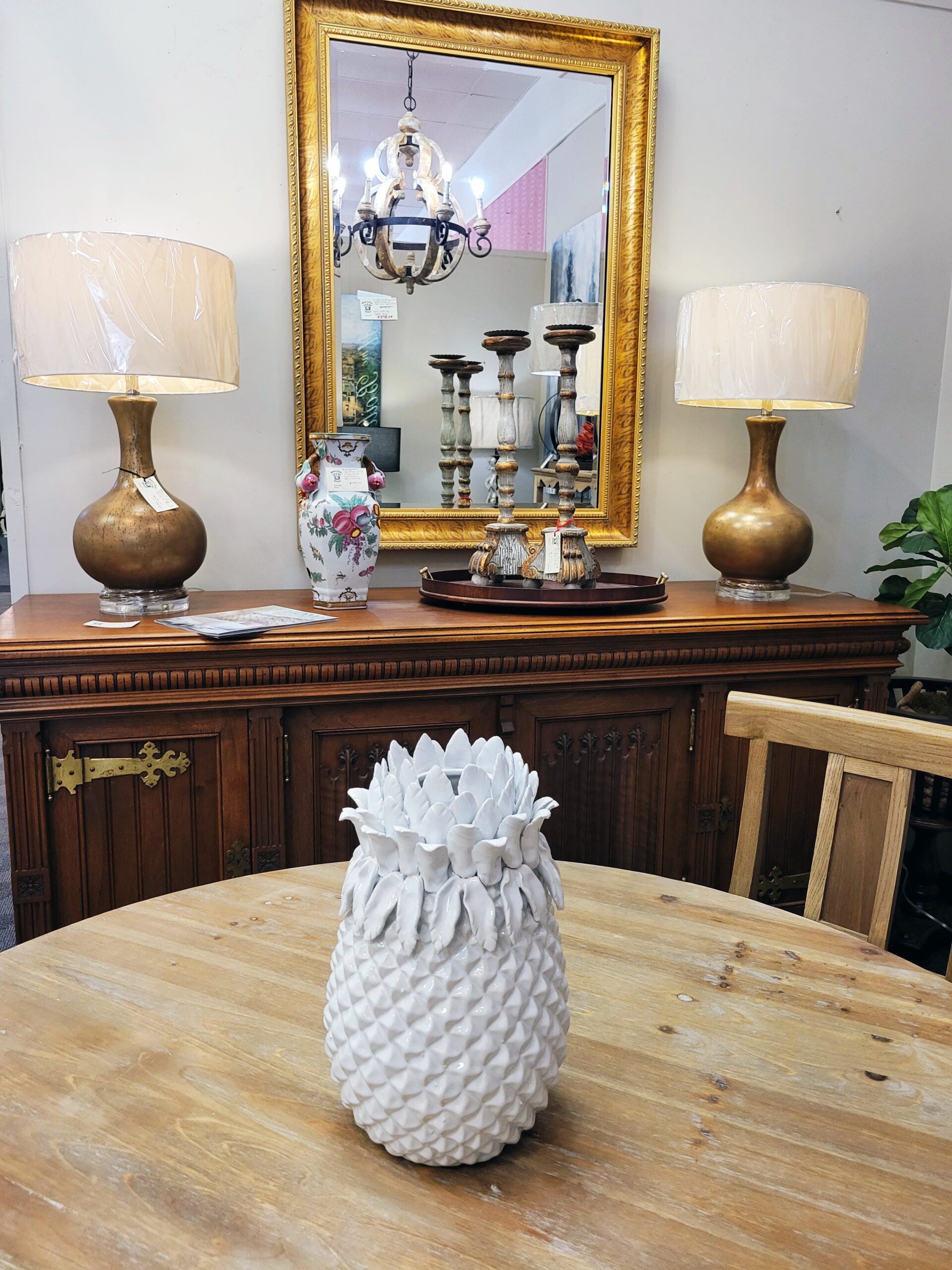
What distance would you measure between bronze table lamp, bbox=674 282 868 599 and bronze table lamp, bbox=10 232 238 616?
3.29ft

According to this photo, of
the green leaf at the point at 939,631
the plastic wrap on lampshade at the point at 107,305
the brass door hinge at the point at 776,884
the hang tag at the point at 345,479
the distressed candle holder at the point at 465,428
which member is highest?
the plastic wrap on lampshade at the point at 107,305

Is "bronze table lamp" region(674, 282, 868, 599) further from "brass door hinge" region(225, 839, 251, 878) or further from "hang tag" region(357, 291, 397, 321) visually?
"brass door hinge" region(225, 839, 251, 878)

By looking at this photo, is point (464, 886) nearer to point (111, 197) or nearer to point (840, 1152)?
point (840, 1152)

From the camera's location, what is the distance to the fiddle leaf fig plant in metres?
2.13

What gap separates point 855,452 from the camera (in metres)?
2.57

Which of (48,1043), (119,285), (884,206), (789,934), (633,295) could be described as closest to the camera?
(48,1043)

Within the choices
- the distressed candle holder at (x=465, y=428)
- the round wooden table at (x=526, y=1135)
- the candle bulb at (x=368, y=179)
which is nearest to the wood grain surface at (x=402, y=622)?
the distressed candle holder at (x=465, y=428)

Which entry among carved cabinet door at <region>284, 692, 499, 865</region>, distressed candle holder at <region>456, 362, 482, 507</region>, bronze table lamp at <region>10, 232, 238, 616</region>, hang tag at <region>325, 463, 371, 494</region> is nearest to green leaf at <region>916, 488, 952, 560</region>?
distressed candle holder at <region>456, 362, 482, 507</region>

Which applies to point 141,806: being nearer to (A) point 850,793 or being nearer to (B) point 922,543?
(A) point 850,793

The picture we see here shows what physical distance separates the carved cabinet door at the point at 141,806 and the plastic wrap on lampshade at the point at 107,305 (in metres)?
0.63

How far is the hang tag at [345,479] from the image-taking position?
6.22 feet

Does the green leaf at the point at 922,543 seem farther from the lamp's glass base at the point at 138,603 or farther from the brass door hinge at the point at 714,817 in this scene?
the lamp's glass base at the point at 138,603

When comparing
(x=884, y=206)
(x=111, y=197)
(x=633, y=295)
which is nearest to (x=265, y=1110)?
(x=111, y=197)

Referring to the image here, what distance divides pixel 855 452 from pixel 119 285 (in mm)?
1922
